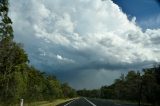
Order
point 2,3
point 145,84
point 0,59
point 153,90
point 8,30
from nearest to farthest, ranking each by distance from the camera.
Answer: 1. point 2,3
2. point 8,30
3. point 0,59
4. point 153,90
5. point 145,84

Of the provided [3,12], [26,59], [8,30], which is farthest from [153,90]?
[3,12]

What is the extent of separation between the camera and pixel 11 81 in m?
51.6

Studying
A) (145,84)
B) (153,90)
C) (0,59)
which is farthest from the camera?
(145,84)

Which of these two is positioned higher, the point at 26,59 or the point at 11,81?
the point at 26,59

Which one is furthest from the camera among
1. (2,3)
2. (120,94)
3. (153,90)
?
(120,94)

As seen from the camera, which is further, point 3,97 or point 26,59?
point 26,59

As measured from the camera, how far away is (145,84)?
314 ft

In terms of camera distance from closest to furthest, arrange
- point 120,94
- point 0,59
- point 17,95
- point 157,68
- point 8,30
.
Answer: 1. point 8,30
2. point 0,59
3. point 17,95
4. point 157,68
5. point 120,94

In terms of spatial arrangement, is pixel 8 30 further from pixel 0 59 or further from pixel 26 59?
pixel 26 59

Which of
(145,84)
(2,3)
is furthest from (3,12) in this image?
(145,84)

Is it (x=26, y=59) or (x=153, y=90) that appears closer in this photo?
(x=26, y=59)

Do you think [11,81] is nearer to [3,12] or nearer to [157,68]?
[3,12]

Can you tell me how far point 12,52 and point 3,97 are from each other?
20.2 ft

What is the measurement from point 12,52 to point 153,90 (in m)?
45.3
